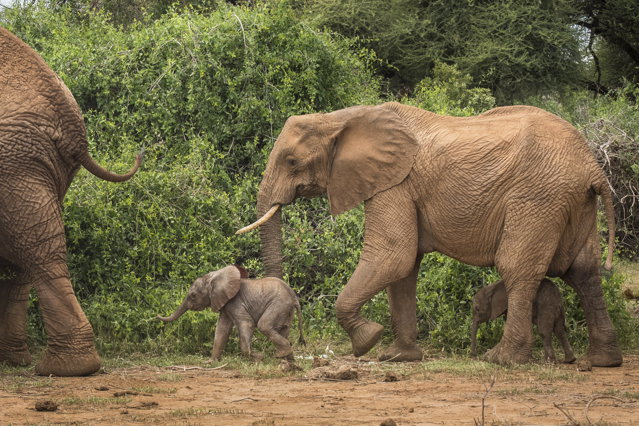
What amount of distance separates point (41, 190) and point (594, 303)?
13.9 feet

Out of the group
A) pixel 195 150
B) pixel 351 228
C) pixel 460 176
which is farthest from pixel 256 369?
pixel 195 150

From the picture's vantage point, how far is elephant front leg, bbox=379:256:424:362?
8.73 metres

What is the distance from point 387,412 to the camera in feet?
20.3

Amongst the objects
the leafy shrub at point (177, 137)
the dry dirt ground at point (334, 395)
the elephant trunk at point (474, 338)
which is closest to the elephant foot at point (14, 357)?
the dry dirt ground at point (334, 395)

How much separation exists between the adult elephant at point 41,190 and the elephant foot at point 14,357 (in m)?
0.58

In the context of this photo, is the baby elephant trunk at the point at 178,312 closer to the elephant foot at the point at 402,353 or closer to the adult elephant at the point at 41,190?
the adult elephant at the point at 41,190

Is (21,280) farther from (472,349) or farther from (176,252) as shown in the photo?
(472,349)

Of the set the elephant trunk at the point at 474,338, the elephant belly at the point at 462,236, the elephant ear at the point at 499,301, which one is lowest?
the elephant trunk at the point at 474,338

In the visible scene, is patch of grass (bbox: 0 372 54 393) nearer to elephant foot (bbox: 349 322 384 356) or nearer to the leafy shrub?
the leafy shrub

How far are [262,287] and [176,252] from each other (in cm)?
188

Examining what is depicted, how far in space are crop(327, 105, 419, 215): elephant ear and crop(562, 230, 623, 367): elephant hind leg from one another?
1.50 metres

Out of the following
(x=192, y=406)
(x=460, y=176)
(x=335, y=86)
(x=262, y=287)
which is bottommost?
(x=192, y=406)

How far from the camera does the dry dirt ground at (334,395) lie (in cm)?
601

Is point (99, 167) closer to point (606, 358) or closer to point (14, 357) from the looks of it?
point (14, 357)
